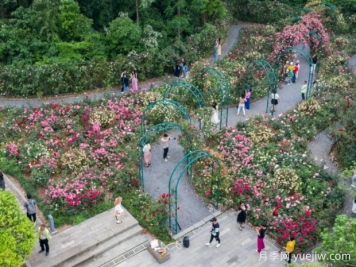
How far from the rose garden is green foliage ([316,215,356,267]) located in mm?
2046

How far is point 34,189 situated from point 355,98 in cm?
1456

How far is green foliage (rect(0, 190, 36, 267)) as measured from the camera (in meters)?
11.6

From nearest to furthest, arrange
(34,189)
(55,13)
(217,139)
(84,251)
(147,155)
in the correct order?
(84,251)
(34,189)
(147,155)
(217,139)
(55,13)

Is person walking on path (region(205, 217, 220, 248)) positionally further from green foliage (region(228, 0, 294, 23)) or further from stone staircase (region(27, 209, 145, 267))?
green foliage (region(228, 0, 294, 23))

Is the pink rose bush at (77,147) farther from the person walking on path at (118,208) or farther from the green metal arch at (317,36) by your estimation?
the green metal arch at (317,36)

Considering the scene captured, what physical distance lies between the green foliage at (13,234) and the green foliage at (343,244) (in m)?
7.66

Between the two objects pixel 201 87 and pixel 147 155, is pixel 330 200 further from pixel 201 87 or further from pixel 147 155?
pixel 201 87

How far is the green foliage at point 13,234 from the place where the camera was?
11.6m

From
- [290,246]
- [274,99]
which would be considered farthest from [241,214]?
[274,99]

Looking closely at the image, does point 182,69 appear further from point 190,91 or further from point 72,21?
point 72,21

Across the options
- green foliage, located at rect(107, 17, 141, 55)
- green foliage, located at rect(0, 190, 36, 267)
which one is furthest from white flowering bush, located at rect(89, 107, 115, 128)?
green foliage, located at rect(0, 190, 36, 267)

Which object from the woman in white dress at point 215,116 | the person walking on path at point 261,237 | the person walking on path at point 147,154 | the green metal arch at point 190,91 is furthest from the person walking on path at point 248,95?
the person walking on path at point 261,237

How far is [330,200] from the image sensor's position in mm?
16219

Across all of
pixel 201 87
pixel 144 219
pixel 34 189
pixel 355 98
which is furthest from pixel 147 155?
pixel 355 98
